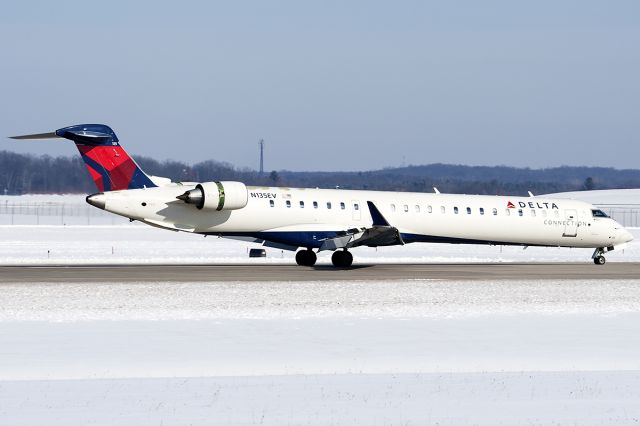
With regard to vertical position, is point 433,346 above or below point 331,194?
below

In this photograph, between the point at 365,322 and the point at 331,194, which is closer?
the point at 365,322

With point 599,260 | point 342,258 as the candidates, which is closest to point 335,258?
point 342,258

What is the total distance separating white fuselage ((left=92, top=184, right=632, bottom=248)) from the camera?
33.4 metres

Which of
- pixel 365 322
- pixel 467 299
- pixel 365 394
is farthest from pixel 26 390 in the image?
pixel 467 299

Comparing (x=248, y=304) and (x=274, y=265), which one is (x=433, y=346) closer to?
(x=248, y=304)

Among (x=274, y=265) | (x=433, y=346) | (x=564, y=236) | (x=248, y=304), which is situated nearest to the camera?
(x=433, y=346)

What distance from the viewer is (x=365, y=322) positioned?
61.8 ft

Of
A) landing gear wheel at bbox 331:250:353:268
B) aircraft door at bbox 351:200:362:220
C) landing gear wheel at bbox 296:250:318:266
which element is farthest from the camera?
aircraft door at bbox 351:200:362:220

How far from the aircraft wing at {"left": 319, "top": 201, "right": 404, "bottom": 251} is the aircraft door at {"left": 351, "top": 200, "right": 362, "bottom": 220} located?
3.48 feet

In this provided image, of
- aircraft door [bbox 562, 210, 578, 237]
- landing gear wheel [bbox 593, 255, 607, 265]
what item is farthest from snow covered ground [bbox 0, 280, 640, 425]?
aircraft door [bbox 562, 210, 578, 237]

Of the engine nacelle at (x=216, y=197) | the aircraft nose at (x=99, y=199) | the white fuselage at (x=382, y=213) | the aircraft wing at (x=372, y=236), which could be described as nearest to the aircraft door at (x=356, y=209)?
the white fuselage at (x=382, y=213)

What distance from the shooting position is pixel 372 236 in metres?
33.7

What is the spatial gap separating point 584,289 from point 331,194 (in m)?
12.0

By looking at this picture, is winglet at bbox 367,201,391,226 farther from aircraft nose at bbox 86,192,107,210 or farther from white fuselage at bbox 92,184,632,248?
aircraft nose at bbox 86,192,107,210
